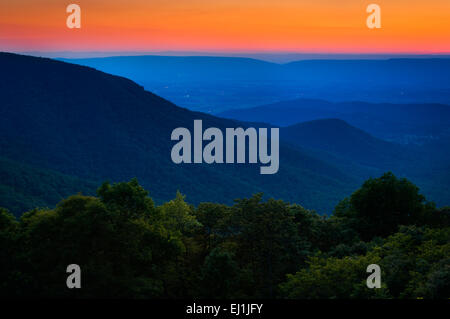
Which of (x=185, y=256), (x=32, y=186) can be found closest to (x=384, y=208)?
(x=185, y=256)

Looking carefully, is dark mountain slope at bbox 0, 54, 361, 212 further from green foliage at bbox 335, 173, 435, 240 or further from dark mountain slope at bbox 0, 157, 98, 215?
green foliage at bbox 335, 173, 435, 240

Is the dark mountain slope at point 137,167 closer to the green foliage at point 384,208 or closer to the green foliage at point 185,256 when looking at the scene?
A: the green foliage at point 384,208

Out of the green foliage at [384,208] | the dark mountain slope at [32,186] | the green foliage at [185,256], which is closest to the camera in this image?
the green foliage at [185,256]

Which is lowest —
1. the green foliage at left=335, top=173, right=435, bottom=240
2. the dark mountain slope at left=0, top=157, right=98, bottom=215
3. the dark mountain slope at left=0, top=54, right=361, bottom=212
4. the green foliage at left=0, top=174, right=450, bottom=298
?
the green foliage at left=0, top=174, right=450, bottom=298

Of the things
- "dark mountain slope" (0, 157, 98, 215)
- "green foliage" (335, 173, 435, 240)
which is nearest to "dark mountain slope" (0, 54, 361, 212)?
"dark mountain slope" (0, 157, 98, 215)

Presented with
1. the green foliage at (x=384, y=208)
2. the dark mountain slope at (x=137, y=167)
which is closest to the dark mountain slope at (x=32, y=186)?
the dark mountain slope at (x=137, y=167)

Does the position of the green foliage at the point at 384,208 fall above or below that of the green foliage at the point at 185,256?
above
